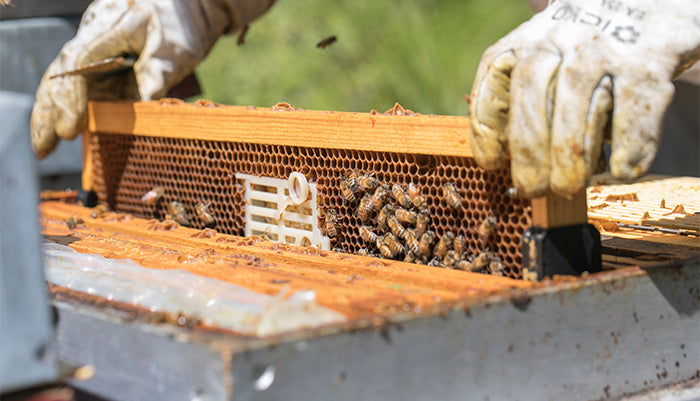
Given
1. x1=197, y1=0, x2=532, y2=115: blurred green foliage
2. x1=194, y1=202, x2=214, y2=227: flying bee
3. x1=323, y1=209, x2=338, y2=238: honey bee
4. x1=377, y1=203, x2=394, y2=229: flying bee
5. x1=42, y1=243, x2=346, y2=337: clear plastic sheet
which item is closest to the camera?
x1=42, y1=243, x2=346, y2=337: clear plastic sheet

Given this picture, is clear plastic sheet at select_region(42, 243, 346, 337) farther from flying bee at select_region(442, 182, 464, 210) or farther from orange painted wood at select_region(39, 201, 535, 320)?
flying bee at select_region(442, 182, 464, 210)

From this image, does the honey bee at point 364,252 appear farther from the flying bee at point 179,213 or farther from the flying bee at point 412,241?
the flying bee at point 179,213

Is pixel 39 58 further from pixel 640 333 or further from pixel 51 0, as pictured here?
pixel 640 333

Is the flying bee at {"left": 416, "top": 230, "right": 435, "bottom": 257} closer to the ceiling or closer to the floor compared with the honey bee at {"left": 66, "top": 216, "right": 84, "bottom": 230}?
closer to the ceiling

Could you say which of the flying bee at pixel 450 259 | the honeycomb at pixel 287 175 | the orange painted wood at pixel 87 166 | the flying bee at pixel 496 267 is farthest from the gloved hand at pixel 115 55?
the flying bee at pixel 496 267

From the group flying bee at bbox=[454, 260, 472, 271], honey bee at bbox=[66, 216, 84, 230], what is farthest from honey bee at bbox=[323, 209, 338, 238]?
honey bee at bbox=[66, 216, 84, 230]

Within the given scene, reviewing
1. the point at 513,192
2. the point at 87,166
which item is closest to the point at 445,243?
the point at 513,192
